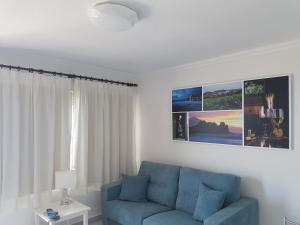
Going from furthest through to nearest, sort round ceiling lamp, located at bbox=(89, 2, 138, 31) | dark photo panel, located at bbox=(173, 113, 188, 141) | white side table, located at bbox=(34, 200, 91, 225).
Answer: dark photo panel, located at bbox=(173, 113, 188, 141), white side table, located at bbox=(34, 200, 91, 225), round ceiling lamp, located at bbox=(89, 2, 138, 31)

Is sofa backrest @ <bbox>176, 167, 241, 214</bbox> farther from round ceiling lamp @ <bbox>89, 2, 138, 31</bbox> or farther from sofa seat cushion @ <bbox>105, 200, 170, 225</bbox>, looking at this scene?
round ceiling lamp @ <bbox>89, 2, 138, 31</bbox>

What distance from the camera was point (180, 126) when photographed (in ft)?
12.5

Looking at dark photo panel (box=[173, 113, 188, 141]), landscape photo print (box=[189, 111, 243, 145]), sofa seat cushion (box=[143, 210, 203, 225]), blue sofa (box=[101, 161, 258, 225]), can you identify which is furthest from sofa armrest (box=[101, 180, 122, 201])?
landscape photo print (box=[189, 111, 243, 145])

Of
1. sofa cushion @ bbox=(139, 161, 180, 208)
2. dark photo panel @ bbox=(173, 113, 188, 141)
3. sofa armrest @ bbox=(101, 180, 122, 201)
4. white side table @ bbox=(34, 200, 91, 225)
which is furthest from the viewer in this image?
dark photo panel @ bbox=(173, 113, 188, 141)

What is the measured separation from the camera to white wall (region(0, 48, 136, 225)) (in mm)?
3059

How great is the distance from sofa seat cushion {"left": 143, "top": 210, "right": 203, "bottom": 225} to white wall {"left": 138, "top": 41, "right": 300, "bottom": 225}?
78cm

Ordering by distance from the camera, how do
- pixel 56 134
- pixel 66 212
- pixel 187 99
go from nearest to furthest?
pixel 66 212
pixel 56 134
pixel 187 99

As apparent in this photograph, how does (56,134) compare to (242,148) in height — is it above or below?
above

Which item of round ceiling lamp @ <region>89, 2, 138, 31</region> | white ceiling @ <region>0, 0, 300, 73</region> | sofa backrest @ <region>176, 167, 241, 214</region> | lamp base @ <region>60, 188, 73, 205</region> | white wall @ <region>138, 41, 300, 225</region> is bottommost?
lamp base @ <region>60, 188, 73, 205</region>

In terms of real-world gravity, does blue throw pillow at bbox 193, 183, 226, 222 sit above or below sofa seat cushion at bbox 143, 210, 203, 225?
above

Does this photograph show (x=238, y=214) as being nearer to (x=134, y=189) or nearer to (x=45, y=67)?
(x=134, y=189)

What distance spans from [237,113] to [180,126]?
0.95 m

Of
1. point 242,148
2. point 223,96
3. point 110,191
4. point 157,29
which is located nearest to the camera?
point 157,29

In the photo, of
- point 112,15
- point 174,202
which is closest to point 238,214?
point 174,202
